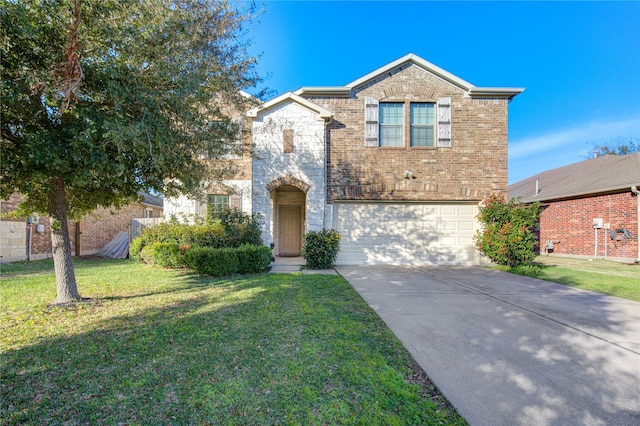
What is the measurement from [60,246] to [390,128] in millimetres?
9280

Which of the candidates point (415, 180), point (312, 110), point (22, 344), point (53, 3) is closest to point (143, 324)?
point (22, 344)

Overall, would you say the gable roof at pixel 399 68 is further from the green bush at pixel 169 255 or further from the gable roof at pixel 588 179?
the green bush at pixel 169 255

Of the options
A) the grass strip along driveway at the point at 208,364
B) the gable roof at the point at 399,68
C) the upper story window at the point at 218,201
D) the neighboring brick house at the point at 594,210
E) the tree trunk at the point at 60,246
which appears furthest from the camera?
the neighboring brick house at the point at 594,210

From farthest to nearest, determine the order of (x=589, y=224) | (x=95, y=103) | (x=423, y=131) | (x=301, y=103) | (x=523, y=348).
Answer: (x=589, y=224) → (x=423, y=131) → (x=301, y=103) → (x=95, y=103) → (x=523, y=348)

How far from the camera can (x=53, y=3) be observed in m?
3.67

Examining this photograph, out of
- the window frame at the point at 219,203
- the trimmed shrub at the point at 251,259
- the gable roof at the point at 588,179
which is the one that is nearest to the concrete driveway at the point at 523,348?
the trimmed shrub at the point at 251,259

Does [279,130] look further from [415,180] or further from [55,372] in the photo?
[55,372]

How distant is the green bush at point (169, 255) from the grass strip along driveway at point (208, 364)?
3095mm

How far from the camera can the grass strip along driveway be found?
224 cm

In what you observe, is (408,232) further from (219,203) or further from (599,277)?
(219,203)

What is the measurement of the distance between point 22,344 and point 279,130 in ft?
26.5

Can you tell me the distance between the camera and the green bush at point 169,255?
859 centimetres

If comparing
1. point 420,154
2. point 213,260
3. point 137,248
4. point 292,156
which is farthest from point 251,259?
point 420,154

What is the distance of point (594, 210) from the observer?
485 inches
